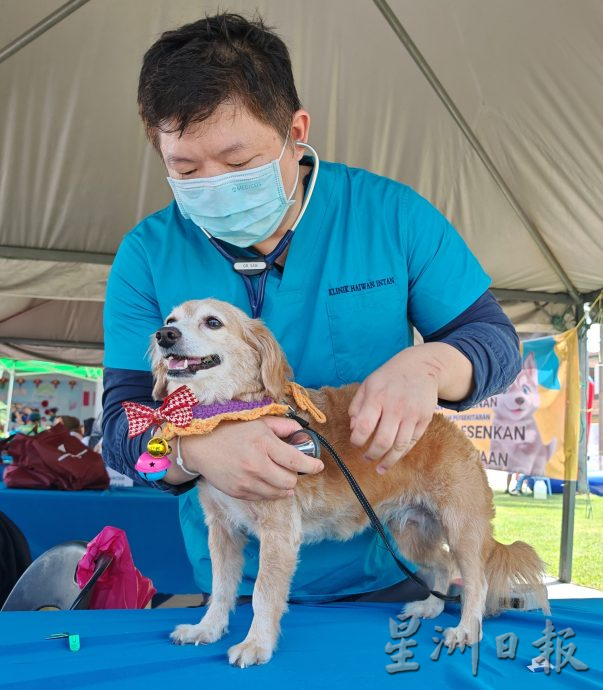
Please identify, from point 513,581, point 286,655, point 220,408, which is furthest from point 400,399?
point 513,581

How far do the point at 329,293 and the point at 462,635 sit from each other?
828 millimetres

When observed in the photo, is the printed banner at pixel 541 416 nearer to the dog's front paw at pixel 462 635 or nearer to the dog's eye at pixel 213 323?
the dog's front paw at pixel 462 635

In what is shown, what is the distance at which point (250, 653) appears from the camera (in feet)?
3.86

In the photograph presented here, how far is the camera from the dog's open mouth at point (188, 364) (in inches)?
58.2

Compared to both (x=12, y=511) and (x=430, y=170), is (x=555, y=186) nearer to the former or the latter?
(x=430, y=170)

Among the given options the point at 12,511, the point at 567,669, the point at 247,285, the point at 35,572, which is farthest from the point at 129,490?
the point at 567,669

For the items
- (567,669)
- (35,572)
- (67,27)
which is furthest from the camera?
(67,27)

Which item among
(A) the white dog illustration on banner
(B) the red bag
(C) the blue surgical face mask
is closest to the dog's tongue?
(C) the blue surgical face mask

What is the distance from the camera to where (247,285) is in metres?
1.69

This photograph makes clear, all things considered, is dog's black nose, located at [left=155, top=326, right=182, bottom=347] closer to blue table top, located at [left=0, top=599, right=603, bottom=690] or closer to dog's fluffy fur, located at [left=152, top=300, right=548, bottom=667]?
dog's fluffy fur, located at [left=152, top=300, right=548, bottom=667]

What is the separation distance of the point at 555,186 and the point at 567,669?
497 centimetres

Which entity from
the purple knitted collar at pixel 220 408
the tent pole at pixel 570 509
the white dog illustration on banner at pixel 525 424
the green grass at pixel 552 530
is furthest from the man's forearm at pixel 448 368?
the green grass at pixel 552 530

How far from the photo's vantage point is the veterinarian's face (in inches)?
53.7

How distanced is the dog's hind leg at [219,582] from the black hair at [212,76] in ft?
2.96
